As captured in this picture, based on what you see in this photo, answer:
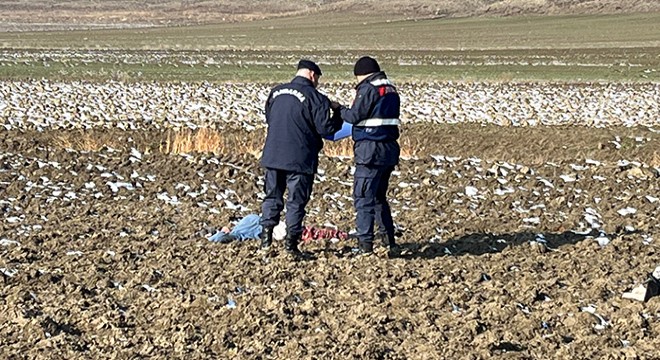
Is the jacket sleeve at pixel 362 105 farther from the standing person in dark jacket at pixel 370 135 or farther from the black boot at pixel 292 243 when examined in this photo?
the black boot at pixel 292 243

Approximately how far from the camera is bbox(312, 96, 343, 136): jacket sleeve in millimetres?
9688

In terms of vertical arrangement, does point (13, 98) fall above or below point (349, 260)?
below

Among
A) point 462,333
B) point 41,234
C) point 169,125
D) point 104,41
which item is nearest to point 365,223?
point 462,333

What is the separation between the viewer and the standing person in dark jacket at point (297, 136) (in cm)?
972

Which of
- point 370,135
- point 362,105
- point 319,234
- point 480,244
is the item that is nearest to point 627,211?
point 480,244

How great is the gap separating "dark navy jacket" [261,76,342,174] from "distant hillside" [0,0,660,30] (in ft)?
308

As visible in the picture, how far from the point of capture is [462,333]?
757cm

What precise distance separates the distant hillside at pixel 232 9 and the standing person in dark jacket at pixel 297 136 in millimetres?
93702

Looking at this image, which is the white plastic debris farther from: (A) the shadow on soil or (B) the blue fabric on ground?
(B) the blue fabric on ground

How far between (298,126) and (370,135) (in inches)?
27.4

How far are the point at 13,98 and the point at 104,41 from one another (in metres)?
43.6

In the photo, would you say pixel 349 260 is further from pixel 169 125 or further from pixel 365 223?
pixel 169 125

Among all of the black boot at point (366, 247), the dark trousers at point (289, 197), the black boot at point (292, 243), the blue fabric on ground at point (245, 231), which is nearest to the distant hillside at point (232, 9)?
the blue fabric on ground at point (245, 231)

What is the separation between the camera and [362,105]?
9641 mm
